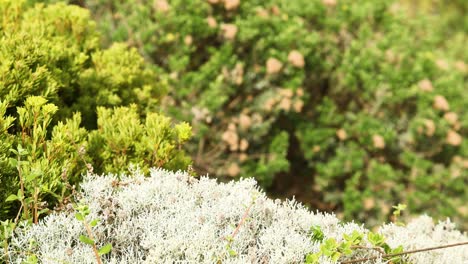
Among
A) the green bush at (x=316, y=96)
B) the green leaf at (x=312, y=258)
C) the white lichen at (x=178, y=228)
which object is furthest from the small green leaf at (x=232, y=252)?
the green bush at (x=316, y=96)

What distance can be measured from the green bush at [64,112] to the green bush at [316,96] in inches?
65.4

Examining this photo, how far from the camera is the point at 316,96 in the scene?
6.68m

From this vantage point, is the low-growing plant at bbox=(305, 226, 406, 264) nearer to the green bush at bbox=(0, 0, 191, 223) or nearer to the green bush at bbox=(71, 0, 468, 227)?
the green bush at bbox=(0, 0, 191, 223)

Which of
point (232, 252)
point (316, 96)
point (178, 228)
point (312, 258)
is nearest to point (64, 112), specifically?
point (178, 228)

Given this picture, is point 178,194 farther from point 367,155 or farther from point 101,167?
point 367,155

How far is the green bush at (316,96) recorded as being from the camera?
586 centimetres

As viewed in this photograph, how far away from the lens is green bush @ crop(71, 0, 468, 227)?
5.86 metres

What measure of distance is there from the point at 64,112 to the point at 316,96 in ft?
12.3

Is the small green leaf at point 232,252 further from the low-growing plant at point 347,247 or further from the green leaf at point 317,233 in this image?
the green leaf at point 317,233

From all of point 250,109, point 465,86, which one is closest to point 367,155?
point 250,109

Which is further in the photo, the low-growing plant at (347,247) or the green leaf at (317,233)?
the green leaf at (317,233)

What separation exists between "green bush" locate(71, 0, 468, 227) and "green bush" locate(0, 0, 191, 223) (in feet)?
5.45

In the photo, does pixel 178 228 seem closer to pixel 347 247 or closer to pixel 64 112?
pixel 347 247

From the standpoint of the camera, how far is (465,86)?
24.8 feet
